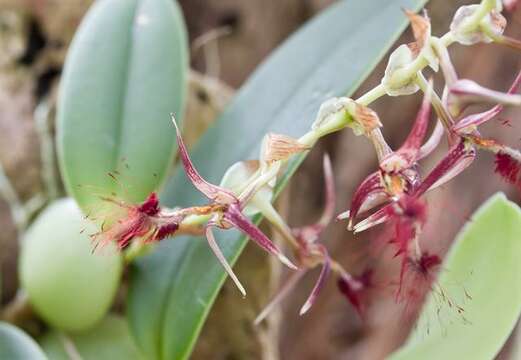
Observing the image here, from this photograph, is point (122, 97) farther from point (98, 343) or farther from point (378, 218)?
point (378, 218)

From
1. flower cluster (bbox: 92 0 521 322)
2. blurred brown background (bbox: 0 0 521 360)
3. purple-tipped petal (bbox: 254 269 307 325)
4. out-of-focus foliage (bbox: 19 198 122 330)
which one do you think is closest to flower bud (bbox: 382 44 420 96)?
flower cluster (bbox: 92 0 521 322)

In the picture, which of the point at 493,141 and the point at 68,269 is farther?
the point at 68,269

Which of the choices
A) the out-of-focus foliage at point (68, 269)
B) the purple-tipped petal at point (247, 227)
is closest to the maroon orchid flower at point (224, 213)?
the purple-tipped petal at point (247, 227)

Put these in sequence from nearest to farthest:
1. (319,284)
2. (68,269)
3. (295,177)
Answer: (319,284)
(68,269)
(295,177)

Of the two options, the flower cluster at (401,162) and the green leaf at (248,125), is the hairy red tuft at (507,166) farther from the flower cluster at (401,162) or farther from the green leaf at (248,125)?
the green leaf at (248,125)

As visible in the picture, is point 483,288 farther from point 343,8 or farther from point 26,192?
point 26,192

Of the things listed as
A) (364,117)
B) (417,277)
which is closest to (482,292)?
(417,277)
